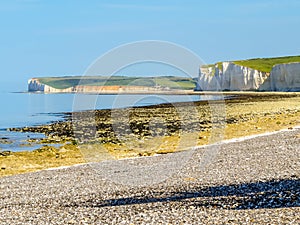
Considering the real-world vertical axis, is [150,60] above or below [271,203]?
above

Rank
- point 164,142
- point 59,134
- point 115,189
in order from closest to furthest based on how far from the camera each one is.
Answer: point 115,189, point 164,142, point 59,134

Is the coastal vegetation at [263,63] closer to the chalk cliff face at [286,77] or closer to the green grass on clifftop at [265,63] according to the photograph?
the green grass on clifftop at [265,63]

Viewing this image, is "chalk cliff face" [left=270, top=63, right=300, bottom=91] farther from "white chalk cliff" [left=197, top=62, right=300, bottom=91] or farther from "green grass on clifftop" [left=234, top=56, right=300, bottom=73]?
"green grass on clifftop" [left=234, top=56, right=300, bottom=73]

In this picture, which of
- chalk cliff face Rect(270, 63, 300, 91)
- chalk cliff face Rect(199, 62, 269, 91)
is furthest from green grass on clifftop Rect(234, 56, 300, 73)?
chalk cliff face Rect(270, 63, 300, 91)

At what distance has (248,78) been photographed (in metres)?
156

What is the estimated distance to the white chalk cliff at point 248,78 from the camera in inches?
5285

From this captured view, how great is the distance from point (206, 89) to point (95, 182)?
164 metres

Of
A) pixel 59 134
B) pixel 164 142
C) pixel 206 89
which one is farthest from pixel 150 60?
pixel 206 89

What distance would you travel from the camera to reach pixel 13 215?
14375 mm

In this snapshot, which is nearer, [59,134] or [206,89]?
[59,134]

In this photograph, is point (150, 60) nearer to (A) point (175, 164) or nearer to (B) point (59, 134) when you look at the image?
(A) point (175, 164)

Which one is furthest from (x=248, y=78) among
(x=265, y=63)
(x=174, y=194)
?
(x=174, y=194)

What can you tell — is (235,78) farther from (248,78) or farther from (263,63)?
(263,63)

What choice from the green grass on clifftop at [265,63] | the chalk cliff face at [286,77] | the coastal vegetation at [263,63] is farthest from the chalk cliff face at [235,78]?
the chalk cliff face at [286,77]
